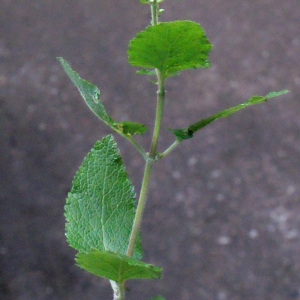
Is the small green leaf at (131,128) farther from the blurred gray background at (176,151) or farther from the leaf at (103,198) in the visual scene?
the blurred gray background at (176,151)

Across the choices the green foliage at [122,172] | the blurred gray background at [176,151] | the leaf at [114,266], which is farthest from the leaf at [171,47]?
the blurred gray background at [176,151]

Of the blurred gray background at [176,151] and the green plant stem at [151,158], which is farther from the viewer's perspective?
the blurred gray background at [176,151]

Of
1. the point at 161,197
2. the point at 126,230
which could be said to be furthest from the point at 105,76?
the point at 126,230

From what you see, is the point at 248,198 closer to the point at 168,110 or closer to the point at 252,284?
the point at 252,284

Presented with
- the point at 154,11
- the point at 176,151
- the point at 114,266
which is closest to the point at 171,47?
the point at 154,11

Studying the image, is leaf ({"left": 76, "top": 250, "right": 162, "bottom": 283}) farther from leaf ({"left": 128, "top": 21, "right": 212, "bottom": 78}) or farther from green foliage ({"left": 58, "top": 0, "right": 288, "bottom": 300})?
leaf ({"left": 128, "top": 21, "right": 212, "bottom": 78})

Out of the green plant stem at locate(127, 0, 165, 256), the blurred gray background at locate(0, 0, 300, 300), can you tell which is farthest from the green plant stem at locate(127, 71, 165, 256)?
the blurred gray background at locate(0, 0, 300, 300)

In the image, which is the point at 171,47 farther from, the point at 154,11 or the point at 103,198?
the point at 103,198
